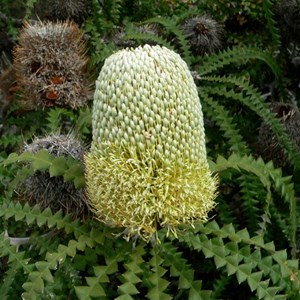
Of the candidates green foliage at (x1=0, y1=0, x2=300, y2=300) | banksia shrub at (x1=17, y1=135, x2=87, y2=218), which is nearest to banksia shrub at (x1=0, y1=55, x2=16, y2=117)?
green foliage at (x1=0, y1=0, x2=300, y2=300)

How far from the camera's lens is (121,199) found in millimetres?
1426

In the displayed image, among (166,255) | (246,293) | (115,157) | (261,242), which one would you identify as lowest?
(246,293)

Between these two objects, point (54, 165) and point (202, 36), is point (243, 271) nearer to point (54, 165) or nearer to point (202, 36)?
point (54, 165)

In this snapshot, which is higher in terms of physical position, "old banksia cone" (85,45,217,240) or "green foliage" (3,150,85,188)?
"old banksia cone" (85,45,217,240)

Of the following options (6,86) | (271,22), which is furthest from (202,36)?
(6,86)

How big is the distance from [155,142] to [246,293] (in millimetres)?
684

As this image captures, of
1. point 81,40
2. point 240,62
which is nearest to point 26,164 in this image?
point 81,40

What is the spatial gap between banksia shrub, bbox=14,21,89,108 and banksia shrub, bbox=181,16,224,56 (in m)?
0.51

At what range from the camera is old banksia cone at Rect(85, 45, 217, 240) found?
54.6 inches

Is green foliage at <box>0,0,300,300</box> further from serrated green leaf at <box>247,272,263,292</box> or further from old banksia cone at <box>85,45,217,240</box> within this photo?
old banksia cone at <box>85,45,217,240</box>

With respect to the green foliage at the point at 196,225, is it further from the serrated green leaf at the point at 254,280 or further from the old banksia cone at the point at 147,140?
the old banksia cone at the point at 147,140

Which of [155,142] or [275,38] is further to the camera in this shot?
[275,38]

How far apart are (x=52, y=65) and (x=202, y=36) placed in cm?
68

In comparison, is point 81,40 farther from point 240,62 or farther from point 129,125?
point 129,125
